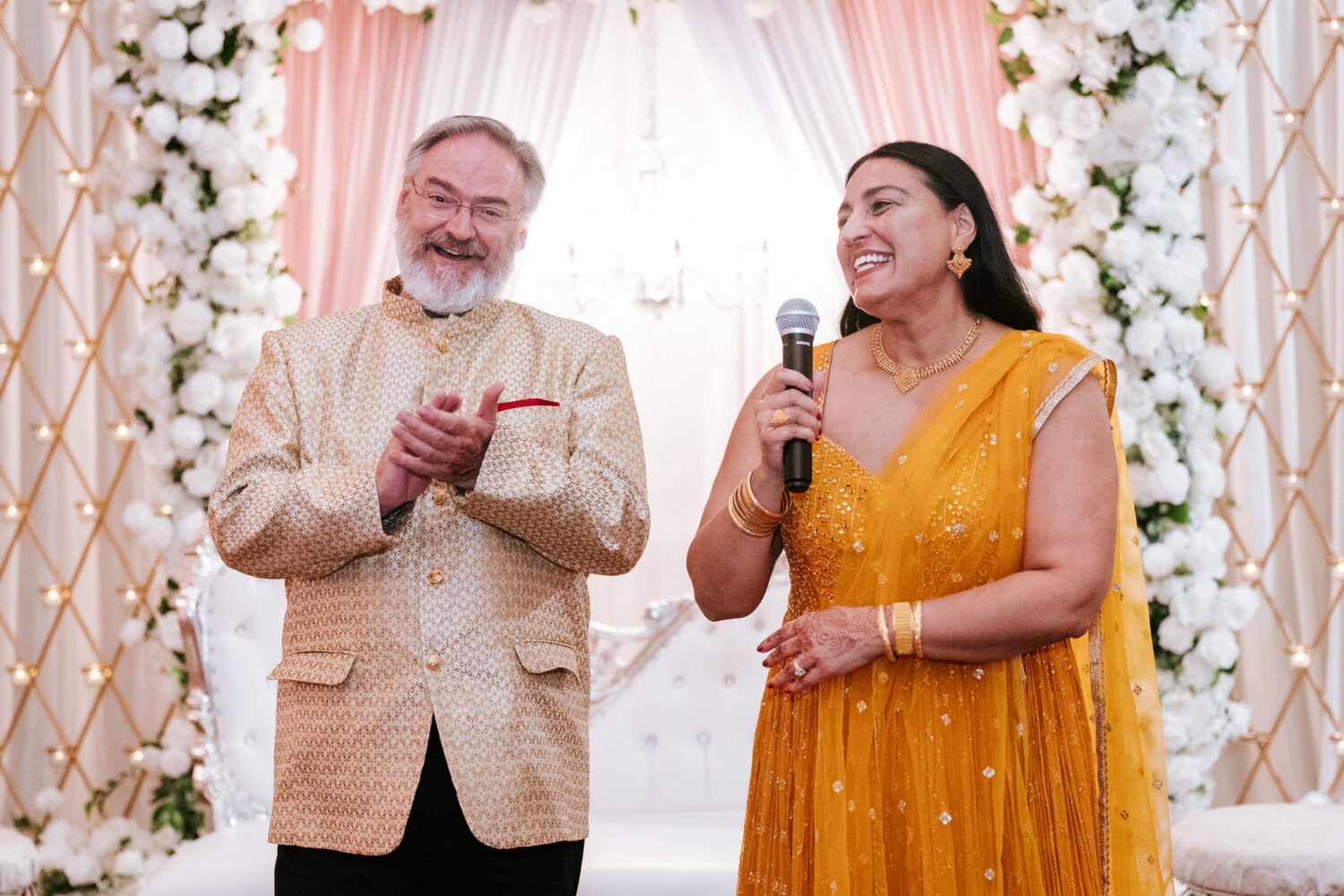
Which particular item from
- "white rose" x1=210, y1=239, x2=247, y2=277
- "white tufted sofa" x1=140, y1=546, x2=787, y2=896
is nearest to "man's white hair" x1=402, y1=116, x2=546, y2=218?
"white tufted sofa" x1=140, y1=546, x2=787, y2=896

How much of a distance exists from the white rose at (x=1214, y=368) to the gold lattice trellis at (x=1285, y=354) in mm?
421

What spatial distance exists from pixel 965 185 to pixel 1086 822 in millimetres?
845

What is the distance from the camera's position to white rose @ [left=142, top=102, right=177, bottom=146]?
3.74 m

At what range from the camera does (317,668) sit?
1.73 metres

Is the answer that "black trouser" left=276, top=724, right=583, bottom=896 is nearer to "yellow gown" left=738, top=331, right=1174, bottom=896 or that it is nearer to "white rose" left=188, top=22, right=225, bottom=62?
"yellow gown" left=738, top=331, right=1174, bottom=896

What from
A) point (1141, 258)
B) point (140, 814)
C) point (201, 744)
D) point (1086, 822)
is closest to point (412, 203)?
point (1086, 822)

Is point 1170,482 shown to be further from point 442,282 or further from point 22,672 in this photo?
point 22,672

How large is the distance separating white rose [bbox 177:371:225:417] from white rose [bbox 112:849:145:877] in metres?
1.29

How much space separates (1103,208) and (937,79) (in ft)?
2.45

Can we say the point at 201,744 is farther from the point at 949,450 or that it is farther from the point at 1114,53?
the point at 1114,53

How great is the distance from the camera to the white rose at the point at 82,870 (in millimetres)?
3951

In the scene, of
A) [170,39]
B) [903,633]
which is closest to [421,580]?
[903,633]

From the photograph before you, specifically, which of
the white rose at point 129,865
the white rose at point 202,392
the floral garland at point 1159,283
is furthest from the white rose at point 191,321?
the floral garland at point 1159,283

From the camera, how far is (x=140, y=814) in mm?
4316
